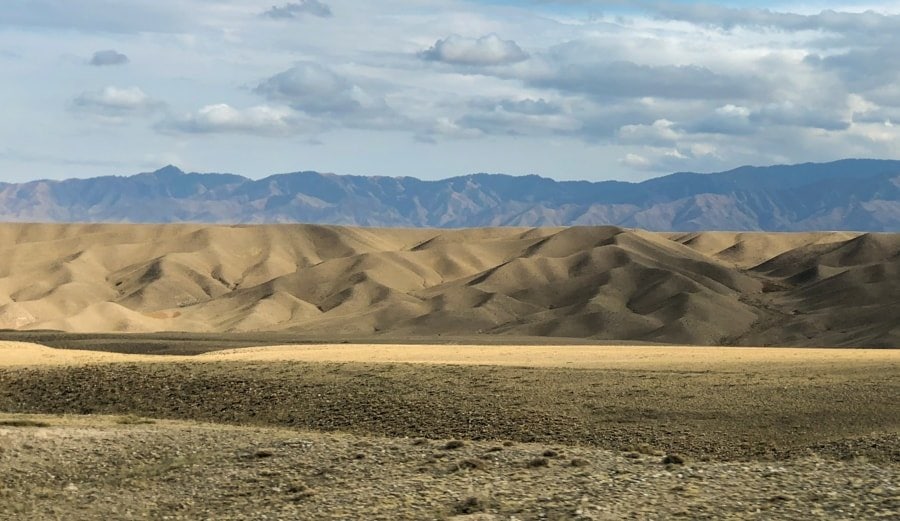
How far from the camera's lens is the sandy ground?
4603 centimetres

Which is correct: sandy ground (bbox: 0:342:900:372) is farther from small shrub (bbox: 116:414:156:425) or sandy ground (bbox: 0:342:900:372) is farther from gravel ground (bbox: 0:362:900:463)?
small shrub (bbox: 116:414:156:425)

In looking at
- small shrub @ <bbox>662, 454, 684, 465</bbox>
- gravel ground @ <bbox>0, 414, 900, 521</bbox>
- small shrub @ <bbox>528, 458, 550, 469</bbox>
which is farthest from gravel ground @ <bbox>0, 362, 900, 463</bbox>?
small shrub @ <bbox>528, 458, 550, 469</bbox>

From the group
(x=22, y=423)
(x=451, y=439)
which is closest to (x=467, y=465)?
(x=451, y=439)

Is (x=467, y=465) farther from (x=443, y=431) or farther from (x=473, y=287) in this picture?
(x=473, y=287)

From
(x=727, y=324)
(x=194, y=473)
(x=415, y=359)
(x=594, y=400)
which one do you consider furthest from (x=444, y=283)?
(x=194, y=473)

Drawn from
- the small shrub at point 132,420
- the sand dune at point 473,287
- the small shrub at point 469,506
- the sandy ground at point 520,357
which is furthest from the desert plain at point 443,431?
the sand dune at point 473,287

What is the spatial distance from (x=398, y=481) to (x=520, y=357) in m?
30.7

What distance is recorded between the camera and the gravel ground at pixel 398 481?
66.7 ft

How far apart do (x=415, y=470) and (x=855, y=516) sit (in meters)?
8.96

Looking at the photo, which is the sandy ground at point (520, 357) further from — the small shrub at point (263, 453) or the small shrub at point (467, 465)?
the small shrub at point (467, 465)

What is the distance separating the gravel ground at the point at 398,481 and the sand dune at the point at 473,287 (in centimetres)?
6360

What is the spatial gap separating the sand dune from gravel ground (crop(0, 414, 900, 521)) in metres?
63.6

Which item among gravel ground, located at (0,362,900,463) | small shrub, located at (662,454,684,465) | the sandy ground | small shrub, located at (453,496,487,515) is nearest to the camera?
small shrub, located at (453,496,487,515)

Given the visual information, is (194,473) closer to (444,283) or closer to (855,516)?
(855,516)
